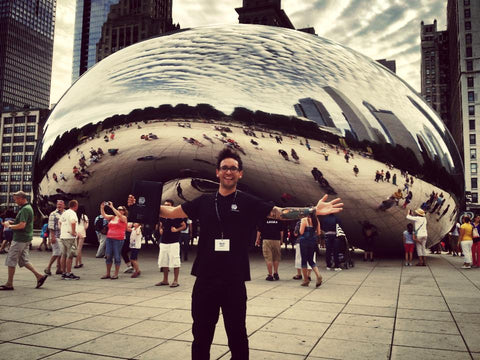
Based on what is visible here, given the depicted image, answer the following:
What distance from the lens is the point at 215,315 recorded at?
272cm

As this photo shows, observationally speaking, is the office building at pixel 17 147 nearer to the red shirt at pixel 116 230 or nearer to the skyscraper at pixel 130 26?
the skyscraper at pixel 130 26

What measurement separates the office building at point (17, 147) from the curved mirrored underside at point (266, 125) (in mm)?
111094

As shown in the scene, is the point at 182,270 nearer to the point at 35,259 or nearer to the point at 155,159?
the point at 155,159

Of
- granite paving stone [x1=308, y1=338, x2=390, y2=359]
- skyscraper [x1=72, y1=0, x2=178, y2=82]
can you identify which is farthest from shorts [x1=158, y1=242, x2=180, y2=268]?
skyscraper [x1=72, y1=0, x2=178, y2=82]

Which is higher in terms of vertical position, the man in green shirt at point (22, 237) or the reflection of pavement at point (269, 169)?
the reflection of pavement at point (269, 169)

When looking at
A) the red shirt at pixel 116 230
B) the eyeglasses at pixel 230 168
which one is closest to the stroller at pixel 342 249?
the red shirt at pixel 116 230

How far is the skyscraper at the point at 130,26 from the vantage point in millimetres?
120000

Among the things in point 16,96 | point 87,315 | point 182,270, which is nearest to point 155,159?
point 182,270

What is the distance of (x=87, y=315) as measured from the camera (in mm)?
4898

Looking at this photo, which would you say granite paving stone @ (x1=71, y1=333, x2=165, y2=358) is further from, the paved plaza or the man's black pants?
the man's black pants

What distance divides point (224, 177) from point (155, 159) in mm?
8766

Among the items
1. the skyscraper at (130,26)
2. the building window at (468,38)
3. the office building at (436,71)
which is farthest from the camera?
the skyscraper at (130,26)

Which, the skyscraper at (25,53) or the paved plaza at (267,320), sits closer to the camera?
the paved plaza at (267,320)

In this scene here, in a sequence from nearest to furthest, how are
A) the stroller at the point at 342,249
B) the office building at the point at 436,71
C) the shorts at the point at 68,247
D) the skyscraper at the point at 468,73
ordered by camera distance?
the shorts at the point at 68,247, the stroller at the point at 342,249, the skyscraper at the point at 468,73, the office building at the point at 436,71
